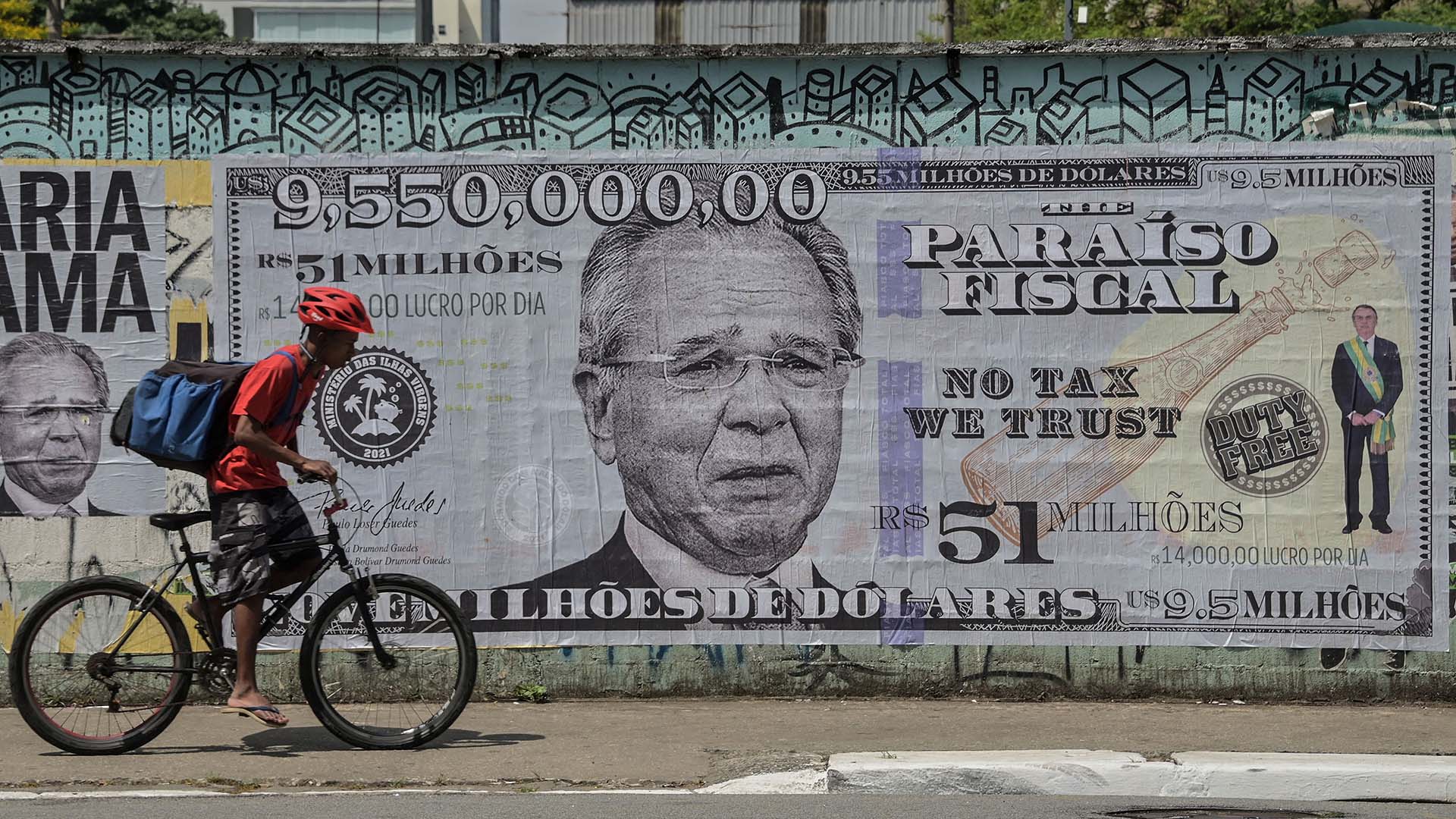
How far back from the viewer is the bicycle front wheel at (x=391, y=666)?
6.27 m

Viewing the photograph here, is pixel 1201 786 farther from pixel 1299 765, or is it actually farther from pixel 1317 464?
pixel 1317 464

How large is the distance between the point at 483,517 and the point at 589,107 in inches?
79.8

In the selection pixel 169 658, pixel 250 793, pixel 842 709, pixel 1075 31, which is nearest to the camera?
pixel 250 793

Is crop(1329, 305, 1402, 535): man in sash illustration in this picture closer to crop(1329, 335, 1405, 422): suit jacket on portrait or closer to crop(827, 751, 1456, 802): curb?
crop(1329, 335, 1405, 422): suit jacket on portrait

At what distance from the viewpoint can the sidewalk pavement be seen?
5.86 metres

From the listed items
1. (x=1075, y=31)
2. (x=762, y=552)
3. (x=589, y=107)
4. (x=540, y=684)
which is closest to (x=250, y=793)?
(x=540, y=684)

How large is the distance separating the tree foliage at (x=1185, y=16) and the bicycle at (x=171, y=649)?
42.2 ft

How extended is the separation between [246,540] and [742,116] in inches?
117

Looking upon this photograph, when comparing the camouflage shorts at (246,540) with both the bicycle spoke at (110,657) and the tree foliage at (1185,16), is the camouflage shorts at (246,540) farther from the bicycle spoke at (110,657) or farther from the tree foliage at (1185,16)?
the tree foliage at (1185,16)

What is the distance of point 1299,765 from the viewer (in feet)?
19.4

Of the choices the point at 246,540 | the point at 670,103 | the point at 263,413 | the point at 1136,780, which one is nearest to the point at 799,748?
the point at 1136,780

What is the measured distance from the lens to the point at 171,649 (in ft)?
20.8

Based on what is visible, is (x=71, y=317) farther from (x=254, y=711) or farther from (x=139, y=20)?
(x=139, y=20)

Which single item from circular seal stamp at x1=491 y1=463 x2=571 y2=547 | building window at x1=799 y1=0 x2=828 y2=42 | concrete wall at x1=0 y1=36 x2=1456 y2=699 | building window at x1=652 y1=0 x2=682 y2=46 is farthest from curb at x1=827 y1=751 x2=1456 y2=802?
building window at x1=799 y1=0 x2=828 y2=42
